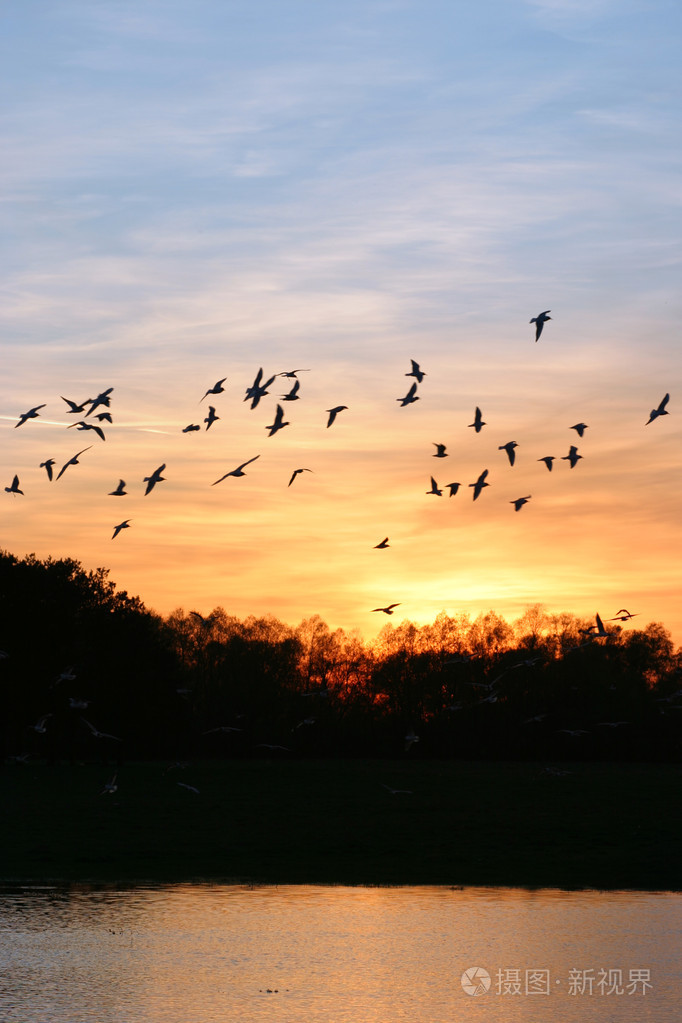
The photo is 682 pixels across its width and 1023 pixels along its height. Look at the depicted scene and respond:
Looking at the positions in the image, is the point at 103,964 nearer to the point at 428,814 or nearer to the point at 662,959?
the point at 662,959

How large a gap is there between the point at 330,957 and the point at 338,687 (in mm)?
129078

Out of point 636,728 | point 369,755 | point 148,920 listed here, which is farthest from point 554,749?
point 148,920

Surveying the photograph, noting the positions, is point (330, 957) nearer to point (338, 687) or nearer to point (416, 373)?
point (416, 373)

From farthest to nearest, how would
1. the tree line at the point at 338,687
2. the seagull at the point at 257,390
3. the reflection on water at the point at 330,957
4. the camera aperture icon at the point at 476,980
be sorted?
the tree line at the point at 338,687 → the seagull at the point at 257,390 → the camera aperture icon at the point at 476,980 → the reflection on water at the point at 330,957

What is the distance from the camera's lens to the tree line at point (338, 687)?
311 feet

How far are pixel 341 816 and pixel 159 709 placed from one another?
48775 millimetres

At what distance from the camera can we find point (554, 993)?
1803 cm

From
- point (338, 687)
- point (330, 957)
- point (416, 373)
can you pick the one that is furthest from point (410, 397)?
point (338, 687)

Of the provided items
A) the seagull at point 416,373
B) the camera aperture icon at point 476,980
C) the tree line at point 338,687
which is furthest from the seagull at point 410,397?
the tree line at point 338,687

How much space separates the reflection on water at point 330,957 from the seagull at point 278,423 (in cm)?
1230

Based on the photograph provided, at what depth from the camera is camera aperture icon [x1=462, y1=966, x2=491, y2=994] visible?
59.8 ft

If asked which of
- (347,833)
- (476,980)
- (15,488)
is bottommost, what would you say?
(347,833)

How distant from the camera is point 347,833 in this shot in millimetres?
44250

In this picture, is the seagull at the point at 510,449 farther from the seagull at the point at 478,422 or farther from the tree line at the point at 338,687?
the tree line at the point at 338,687
